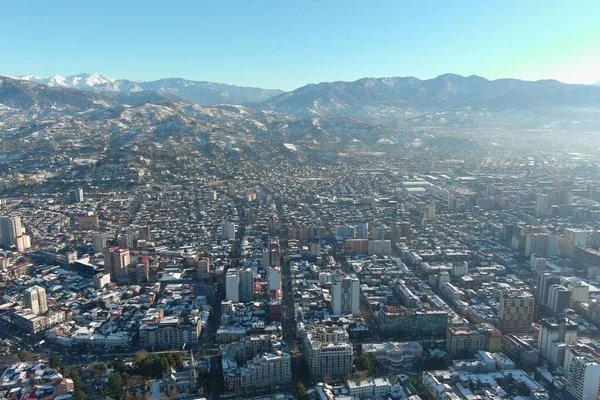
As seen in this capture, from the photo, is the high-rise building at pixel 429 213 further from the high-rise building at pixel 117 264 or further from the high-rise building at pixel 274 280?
the high-rise building at pixel 117 264

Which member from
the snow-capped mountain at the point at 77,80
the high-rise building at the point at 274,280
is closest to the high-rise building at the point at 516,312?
the high-rise building at the point at 274,280

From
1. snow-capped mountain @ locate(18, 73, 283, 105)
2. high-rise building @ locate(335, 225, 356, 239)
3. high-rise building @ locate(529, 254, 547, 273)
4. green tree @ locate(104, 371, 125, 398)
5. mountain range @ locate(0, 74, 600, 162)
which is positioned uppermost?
snow-capped mountain @ locate(18, 73, 283, 105)

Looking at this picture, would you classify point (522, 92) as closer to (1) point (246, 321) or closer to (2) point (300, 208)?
(2) point (300, 208)

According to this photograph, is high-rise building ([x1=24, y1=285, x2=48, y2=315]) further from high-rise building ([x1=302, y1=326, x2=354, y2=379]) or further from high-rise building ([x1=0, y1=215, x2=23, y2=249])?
high-rise building ([x1=302, y1=326, x2=354, y2=379])

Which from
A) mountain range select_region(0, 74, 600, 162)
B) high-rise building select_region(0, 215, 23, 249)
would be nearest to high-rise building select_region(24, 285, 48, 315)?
high-rise building select_region(0, 215, 23, 249)

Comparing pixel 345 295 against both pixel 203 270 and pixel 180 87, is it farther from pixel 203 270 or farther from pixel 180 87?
pixel 180 87

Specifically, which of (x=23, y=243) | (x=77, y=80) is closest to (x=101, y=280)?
(x=23, y=243)
